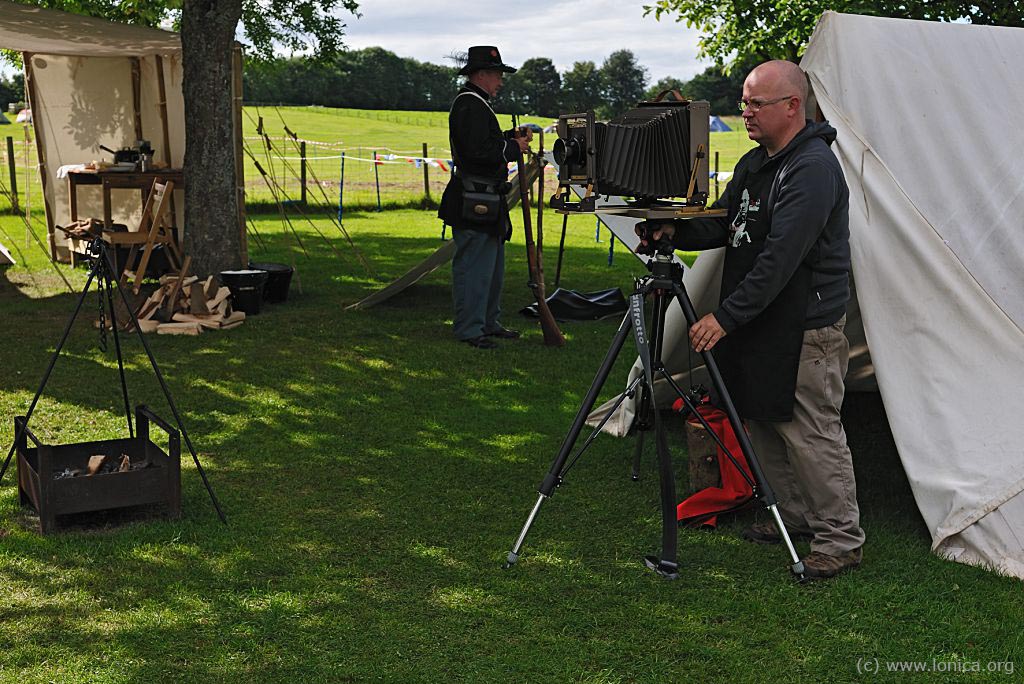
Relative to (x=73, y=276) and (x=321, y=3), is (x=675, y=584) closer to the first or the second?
(x=73, y=276)

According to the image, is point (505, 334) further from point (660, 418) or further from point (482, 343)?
point (660, 418)

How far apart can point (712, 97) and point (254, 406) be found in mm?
45238

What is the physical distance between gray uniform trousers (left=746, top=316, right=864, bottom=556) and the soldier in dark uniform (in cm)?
364

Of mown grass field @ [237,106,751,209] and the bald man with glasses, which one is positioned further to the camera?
mown grass field @ [237,106,751,209]

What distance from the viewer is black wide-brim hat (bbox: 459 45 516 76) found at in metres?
7.46

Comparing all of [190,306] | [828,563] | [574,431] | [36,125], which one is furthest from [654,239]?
[36,125]

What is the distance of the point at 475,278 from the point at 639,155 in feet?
12.8

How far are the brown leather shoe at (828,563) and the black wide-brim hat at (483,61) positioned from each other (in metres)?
4.49

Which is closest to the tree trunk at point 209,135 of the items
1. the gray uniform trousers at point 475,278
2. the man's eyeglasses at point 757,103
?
the gray uniform trousers at point 475,278

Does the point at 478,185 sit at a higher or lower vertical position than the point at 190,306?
higher

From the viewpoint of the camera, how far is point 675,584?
404cm

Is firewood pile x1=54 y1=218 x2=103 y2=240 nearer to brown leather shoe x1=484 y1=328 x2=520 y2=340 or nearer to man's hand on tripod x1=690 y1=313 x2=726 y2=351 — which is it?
brown leather shoe x1=484 y1=328 x2=520 y2=340

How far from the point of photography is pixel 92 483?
14.5 ft

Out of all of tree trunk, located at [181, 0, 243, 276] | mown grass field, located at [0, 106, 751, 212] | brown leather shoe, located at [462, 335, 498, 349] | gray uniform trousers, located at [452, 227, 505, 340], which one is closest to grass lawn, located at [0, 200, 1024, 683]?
brown leather shoe, located at [462, 335, 498, 349]
